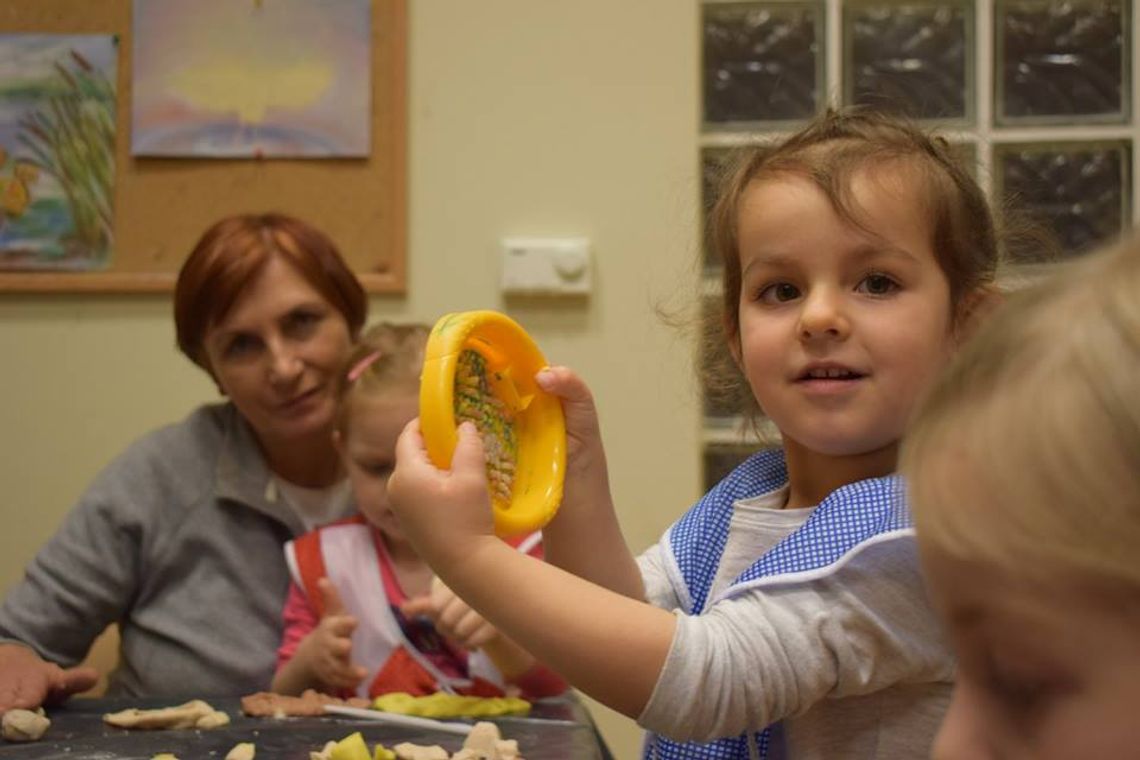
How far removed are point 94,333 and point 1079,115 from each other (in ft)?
→ 5.34

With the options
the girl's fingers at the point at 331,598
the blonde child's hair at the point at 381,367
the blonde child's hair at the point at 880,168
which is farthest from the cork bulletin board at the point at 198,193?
the blonde child's hair at the point at 880,168

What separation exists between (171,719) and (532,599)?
22.2 inches

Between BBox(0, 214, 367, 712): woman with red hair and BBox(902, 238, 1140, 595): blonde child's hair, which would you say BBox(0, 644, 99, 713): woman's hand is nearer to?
BBox(0, 214, 367, 712): woman with red hair

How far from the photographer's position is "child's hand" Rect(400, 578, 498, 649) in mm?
1334

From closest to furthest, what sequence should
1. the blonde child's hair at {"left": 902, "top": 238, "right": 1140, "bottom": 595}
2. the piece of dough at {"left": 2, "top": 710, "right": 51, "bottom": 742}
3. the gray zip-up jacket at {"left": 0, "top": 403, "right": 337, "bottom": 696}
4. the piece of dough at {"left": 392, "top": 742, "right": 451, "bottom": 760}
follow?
the blonde child's hair at {"left": 902, "top": 238, "right": 1140, "bottom": 595} < the piece of dough at {"left": 392, "top": 742, "right": 451, "bottom": 760} < the piece of dough at {"left": 2, "top": 710, "right": 51, "bottom": 742} < the gray zip-up jacket at {"left": 0, "top": 403, "right": 337, "bottom": 696}

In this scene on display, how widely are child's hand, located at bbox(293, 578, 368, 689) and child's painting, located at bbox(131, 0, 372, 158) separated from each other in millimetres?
930

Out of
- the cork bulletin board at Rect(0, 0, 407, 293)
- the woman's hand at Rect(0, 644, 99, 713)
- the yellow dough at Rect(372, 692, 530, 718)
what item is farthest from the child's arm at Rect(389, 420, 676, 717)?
the cork bulletin board at Rect(0, 0, 407, 293)

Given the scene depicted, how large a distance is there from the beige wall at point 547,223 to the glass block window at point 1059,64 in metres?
0.49

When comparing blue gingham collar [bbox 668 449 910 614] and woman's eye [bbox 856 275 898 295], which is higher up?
woman's eye [bbox 856 275 898 295]

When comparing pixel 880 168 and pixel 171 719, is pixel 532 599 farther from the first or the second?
pixel 171 719

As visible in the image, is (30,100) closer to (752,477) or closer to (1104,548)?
(752,477)

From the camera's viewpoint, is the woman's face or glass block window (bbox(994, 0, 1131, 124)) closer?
the woman's face

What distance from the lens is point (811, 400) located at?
0.90m

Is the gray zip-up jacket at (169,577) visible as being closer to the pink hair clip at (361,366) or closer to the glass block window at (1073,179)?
the pink hair clip at (361,366)
